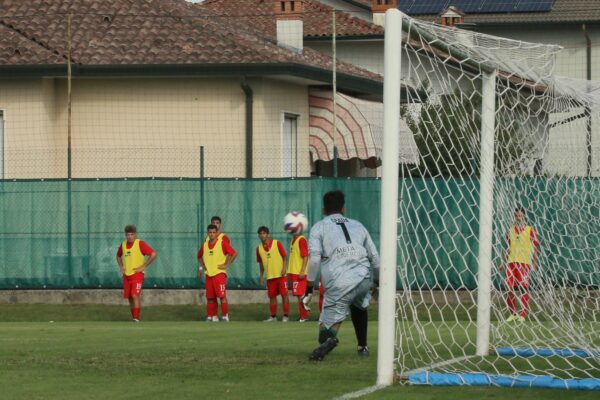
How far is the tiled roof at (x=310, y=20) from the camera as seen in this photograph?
137 ft

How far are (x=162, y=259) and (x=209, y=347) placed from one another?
1228 centimetres

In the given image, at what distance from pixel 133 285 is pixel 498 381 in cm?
1388

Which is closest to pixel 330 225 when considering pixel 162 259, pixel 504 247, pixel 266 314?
pixel 504 247

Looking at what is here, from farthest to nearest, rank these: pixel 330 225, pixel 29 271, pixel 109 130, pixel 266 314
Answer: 1. pixel 109 130
2. pixel 29 271
3. pixel 266 314
4. pixel 330 225

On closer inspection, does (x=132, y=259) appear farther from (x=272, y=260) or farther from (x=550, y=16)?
(x=550, y=16)

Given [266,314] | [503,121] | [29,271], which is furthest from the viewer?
[29,271]

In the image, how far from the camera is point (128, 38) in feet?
106

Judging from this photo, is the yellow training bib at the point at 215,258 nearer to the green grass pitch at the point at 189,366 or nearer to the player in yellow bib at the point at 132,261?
the player in yellow bib at the point at 132,261

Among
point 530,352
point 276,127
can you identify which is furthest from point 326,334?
point 276,127

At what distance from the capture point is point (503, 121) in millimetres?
14758

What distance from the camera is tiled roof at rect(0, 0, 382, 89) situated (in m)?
30.9

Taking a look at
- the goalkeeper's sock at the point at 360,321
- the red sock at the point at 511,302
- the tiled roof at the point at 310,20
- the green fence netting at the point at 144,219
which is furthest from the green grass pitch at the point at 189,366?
the tiled roof at the point at 310,20

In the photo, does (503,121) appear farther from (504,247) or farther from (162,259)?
(162,259)

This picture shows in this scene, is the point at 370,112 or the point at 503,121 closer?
the point at 503,121
